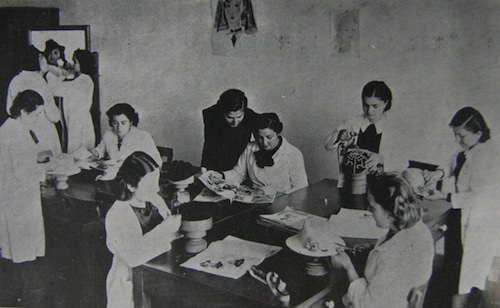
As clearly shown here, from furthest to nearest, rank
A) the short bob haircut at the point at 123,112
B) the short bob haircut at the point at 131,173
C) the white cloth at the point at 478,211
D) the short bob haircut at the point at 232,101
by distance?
the short bob haircut at the point at 232,101 < the short bob haircut at the point at 123,112 < the short bob haircut at the point at 131,173 < the white cloth at the point at 478,211

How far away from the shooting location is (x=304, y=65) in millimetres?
2309

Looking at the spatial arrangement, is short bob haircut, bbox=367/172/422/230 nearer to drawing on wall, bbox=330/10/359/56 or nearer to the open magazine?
the open magazine

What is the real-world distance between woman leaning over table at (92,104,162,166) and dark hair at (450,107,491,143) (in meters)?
1.25

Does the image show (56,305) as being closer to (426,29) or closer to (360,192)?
(360,192)

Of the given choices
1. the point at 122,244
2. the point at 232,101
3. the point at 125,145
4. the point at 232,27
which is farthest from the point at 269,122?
the point at 122,244

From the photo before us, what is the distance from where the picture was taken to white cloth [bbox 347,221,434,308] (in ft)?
4.50

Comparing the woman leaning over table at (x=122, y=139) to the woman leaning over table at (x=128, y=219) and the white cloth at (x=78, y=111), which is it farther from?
the woman leaning over table at (x=128, y=219)

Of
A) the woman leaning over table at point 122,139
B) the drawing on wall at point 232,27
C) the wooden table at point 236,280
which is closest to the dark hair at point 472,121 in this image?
the wooden table at point 236,280

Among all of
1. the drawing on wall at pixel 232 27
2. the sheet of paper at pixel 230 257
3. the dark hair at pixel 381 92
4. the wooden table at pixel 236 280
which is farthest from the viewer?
the drawing on wall at pixel 232 27

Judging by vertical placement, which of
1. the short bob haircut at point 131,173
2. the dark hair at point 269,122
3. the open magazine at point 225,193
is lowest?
the open magazine at point 225,193

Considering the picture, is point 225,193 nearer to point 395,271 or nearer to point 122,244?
point 122,244

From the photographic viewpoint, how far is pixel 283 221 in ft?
5.69

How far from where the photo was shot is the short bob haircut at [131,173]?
1.86m

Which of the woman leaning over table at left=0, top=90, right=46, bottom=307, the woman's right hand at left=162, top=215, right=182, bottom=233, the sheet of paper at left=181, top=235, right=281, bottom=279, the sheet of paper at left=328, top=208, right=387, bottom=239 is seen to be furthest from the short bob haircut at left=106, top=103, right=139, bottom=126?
the sheet of paper at left=328, top=208, right=387, bottom=239
